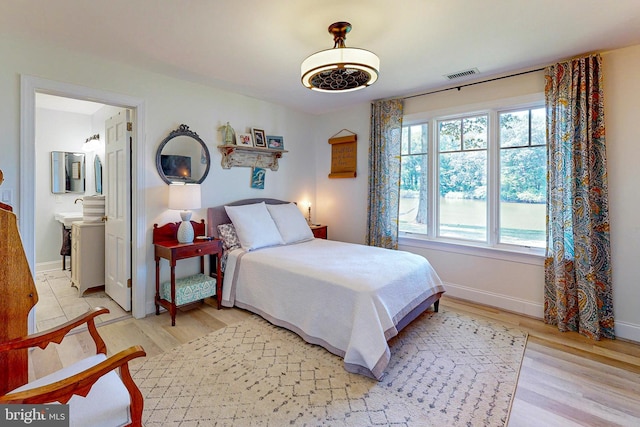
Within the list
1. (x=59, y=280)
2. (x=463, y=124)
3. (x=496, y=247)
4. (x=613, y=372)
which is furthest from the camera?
(x=59, y=280)

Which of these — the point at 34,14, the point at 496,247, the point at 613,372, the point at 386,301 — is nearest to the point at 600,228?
the point at 496,247

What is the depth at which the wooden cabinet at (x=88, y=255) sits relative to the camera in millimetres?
3600

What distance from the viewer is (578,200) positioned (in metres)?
2.70

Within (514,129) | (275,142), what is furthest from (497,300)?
(275,142)

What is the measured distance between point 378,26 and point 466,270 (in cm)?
274

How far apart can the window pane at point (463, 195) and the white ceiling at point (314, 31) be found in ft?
3.20

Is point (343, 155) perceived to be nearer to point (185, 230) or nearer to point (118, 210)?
point (185, 230)

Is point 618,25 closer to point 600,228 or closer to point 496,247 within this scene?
point 600,228

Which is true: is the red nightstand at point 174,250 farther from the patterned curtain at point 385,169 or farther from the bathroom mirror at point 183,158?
the patterned curtain at point 385,169

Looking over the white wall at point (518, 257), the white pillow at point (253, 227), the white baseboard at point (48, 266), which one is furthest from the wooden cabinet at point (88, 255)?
the white wall at point (518, 257)

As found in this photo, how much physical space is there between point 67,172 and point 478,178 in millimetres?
6032

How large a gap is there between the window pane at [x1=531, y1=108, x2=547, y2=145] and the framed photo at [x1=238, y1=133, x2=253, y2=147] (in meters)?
3.18

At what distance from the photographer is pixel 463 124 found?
355 centimetres

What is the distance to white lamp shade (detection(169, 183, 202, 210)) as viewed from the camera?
2.98 m
